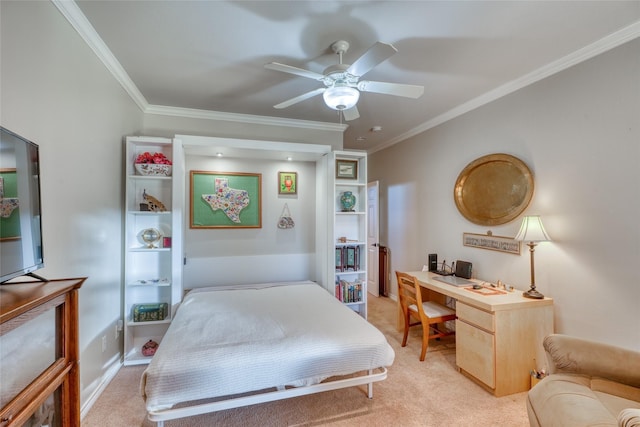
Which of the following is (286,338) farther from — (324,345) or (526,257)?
(526,257)

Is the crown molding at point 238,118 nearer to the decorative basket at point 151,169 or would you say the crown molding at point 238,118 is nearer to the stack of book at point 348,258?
the decorative basket at point 151,169

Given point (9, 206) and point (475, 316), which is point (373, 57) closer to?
point (9, 206)

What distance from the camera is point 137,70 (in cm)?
235

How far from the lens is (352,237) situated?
363 cm

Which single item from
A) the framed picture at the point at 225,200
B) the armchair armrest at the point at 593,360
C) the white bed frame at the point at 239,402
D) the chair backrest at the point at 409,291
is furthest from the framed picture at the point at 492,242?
the framed picture at the point at 225,200

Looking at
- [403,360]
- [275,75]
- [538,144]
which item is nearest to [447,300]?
[403,360]

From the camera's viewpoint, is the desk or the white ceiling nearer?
the white ceiling

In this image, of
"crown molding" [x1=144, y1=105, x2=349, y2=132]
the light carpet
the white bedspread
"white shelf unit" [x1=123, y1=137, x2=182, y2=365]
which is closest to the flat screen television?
the white bedspread

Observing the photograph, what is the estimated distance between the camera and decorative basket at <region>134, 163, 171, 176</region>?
272cm

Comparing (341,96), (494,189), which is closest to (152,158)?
(341,96)

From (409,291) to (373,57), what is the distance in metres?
2.24

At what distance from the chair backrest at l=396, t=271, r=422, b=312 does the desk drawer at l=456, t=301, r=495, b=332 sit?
0.36m

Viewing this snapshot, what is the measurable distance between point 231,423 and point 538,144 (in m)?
3.27

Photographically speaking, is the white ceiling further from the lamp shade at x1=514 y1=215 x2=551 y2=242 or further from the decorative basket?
the lamp shade at x1=514 y1=215 x2=551 y2=242
